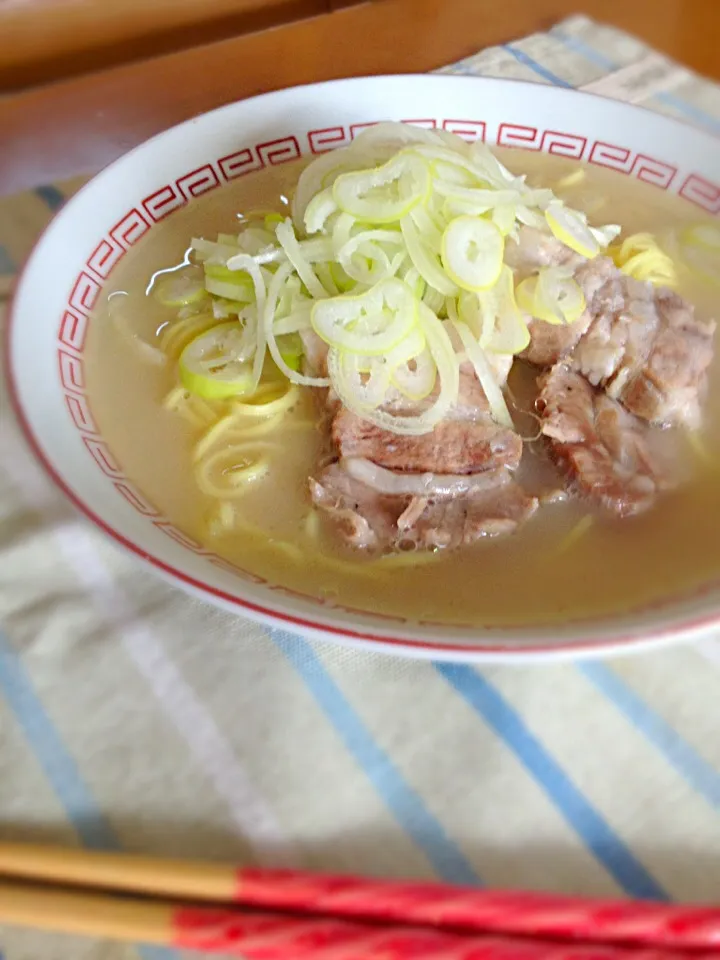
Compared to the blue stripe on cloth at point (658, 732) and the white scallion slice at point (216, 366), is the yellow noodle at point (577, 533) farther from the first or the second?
the white scallion slice at point (216, 366)

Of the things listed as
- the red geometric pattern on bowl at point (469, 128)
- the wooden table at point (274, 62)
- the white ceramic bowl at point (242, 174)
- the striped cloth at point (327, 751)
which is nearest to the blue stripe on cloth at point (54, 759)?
the striped cloth at point (327, 751)

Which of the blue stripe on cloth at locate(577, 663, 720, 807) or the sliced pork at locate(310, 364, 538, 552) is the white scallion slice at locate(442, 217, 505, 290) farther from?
the blue stripe on cloth at locate(577, 663, 720, 807)

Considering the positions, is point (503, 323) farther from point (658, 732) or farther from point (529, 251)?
point (658, 732)

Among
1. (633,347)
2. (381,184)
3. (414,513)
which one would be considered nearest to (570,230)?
(633,347)

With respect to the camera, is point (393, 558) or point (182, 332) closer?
point (393, 558)

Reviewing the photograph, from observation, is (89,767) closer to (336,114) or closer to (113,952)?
(113,952)

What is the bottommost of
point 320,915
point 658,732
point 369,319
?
point 320,915
